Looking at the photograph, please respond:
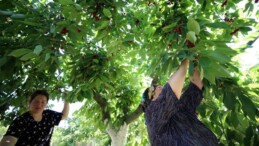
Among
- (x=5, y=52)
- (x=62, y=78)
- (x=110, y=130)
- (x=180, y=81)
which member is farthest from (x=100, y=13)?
(x=110, y=130)

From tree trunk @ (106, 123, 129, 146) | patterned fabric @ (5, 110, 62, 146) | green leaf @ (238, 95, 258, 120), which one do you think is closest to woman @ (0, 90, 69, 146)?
patterned fabric @ (5, 110, 62, 146)

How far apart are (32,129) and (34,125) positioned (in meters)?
0.04

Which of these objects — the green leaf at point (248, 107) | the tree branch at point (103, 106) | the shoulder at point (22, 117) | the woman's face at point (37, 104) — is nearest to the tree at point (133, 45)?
the green leaf at point (248, 107)

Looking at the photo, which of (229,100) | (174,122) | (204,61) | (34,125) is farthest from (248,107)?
(34,125)

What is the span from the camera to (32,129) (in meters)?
2.75

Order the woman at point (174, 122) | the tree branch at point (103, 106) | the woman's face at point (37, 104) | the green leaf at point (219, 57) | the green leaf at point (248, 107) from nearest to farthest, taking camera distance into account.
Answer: the green leaf at point (219, 57), the woman at point (174, 122), the green leaf at point (248, 107), the woman's face at point (37, 104), the tree branch at point (103, 106)

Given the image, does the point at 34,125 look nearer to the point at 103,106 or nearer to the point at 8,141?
the point at 8,141

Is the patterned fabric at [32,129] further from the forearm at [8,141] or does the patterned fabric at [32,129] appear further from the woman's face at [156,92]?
the woman's face at [156,92]

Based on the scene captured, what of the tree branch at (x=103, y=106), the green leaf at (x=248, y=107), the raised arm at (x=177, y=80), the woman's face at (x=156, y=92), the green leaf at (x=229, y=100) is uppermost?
the raised arm at (x=177, y=80)

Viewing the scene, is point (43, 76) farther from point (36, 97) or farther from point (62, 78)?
point (36, 97)

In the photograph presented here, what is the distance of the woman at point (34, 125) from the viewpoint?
99.5 inches

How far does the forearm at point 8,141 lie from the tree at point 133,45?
1.86 feet

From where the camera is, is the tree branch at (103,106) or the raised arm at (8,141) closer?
the raised arm at (8,141)

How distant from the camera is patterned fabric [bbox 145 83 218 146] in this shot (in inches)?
71.2
